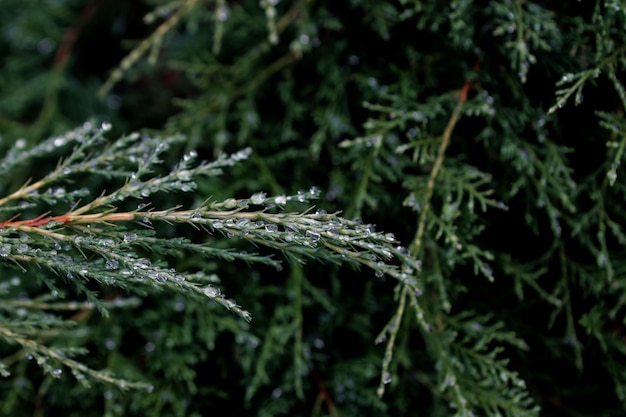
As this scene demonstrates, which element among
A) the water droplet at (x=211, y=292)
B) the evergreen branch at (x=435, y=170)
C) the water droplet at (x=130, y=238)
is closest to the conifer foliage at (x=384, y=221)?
the evergreen branch at (x=435, y=170)

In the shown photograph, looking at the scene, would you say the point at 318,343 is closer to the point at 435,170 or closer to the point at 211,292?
the point at 435,170

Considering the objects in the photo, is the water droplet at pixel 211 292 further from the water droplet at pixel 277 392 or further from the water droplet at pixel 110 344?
the water droplet at pixel 110 344

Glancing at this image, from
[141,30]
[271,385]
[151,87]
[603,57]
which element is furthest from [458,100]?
[141,30]

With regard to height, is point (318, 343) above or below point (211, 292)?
below

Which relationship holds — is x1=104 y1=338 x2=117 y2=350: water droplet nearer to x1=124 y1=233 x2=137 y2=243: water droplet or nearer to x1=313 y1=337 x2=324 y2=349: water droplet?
x1=313 y1=337 x2=324 y2=349: water droplet

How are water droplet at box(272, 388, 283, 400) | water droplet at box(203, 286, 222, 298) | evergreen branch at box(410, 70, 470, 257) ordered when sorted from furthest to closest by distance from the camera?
1. water droplet at box(272, 388, 283, 400)
2. evergreen branch at box(410, 70, 470, 257)
3. water droplet at box(203, 286, 222, 298)

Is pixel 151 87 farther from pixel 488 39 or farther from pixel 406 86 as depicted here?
pixel 488 39

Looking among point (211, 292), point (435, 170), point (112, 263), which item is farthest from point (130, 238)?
point (435, 170)

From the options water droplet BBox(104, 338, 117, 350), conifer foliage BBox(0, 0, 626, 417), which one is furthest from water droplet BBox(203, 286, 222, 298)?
water droplet BBox(104, 338, 117, 350)
